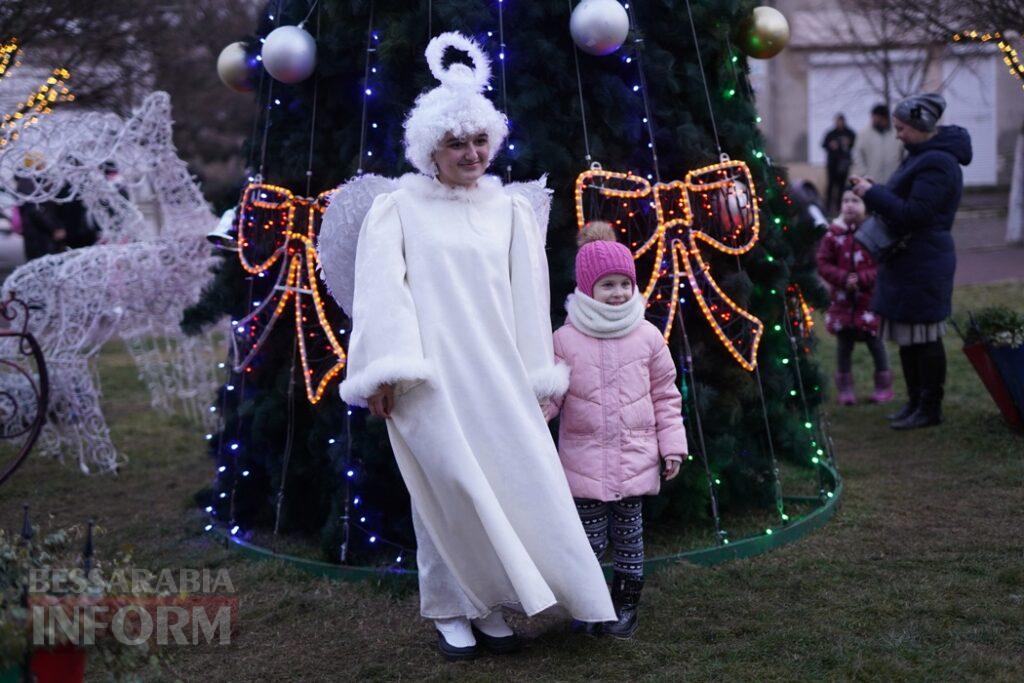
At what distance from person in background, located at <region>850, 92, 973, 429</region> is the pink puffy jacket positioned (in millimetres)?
3115

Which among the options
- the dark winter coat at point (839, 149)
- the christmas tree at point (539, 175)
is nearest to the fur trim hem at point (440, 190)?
the christmas tree at point (539, 175)

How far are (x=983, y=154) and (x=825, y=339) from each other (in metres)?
15.2

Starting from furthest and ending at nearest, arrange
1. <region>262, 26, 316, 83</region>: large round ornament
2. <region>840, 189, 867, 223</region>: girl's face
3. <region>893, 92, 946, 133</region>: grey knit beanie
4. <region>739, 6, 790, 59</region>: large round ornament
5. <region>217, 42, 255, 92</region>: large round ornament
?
1. <region>840, 189, 867, 223</region>: girl's face
2. <region>893, 92, 946, 133</region>: grey knit beanie
3. <region>217, 42, 255, 92</region>: large round ornament
4. <region>739, 6, 790, 59</region>: large round ornament
5. <region>262, 26, 316, 83</region>: large round ornament

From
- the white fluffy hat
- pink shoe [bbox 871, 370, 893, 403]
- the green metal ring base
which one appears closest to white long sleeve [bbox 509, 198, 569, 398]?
the white fluffy hat

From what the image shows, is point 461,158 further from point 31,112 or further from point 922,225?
point 31,112

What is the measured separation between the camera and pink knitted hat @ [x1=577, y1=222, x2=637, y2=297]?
4.27 metres

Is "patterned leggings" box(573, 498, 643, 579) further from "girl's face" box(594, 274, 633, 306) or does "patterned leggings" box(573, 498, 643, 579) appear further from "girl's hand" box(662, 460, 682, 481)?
"girl's face" box(594, 274, 633, 306)

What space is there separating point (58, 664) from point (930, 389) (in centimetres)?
583

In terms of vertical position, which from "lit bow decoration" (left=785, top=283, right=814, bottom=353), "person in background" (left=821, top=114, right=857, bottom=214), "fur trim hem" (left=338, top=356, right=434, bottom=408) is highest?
"person in background" (left=821, top=114, right=857, bottom=214)

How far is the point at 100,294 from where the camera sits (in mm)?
7285

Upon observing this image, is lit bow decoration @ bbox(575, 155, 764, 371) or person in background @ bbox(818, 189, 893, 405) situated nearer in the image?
lit bow decoration @ bbox(575, 155, 764, 371)

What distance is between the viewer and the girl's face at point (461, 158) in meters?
4.11

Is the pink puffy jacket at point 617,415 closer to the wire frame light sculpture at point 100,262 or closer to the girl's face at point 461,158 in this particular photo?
the girl's face at point 461,158

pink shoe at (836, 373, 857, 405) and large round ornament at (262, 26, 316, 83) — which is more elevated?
large round ornament at (262, 26, 316, 83)
